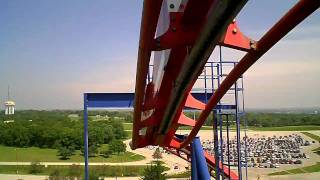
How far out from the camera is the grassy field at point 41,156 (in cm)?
5588

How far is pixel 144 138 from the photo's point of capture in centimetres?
1185

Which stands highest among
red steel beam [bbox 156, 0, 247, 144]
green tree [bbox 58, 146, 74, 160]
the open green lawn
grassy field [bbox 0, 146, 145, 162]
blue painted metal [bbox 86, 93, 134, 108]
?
red steel beam [bbox 156, 0, 247, 144]

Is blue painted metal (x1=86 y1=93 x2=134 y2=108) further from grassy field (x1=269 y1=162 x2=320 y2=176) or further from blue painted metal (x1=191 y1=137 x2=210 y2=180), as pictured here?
grassy field (x1=269 y1=162 x2=320 y2=176)

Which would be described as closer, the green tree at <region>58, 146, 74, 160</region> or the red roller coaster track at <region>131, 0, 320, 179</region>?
the red roller coaster track at <region>131, 0, 320, 179</region>

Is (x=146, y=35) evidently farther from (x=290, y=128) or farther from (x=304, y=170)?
(x=290, y=128)

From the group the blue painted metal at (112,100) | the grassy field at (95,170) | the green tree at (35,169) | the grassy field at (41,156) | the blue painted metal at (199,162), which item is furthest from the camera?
the grassy field at (41,156)

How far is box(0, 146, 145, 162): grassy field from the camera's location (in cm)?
5588

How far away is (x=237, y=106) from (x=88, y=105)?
5.06 m

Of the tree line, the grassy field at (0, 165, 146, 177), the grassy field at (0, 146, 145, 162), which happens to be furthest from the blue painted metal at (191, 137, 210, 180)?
the tree line

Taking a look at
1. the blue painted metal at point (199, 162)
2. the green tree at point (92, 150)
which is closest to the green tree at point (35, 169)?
the green tree at point (92, 150)

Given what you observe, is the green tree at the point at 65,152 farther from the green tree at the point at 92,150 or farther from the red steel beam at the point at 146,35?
the red steel beam at the point at 146,35

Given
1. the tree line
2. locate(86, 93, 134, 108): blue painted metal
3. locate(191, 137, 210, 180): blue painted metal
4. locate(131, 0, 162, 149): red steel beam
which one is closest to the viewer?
locate(131, 0, 162, 149): red steel beam

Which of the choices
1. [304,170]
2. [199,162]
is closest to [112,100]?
[199,162]

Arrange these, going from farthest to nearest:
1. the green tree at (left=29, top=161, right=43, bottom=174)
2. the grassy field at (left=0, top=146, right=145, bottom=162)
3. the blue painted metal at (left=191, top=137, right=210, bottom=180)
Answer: the grassy field at (left=0, top=146, right=145, bottom=162), the green tree at (left=29, top=161, right=43, bottom=174), the blue painted metal at (left=191, top=137, right=210, bottom=180)
